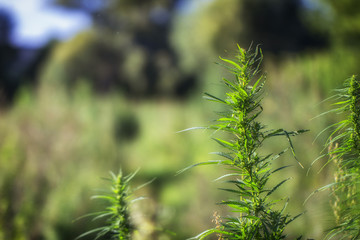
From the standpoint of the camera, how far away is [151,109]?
34.3ft

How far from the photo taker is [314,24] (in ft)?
33.8

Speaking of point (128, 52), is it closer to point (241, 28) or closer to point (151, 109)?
point (241, 28)

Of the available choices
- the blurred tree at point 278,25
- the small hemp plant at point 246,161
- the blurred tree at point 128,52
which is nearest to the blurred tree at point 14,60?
the blurred tree at point 128,52

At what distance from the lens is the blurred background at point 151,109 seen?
3.43 metres

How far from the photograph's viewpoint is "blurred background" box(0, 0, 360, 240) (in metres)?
3.43

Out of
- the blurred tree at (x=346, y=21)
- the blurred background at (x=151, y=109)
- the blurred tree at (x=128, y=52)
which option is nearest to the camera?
the blurred background at (x=151, y=109)

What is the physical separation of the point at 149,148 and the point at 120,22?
12143mm

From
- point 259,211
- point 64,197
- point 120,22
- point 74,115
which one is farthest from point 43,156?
point 120,22

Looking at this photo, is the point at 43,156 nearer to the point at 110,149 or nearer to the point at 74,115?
the point at 110,149

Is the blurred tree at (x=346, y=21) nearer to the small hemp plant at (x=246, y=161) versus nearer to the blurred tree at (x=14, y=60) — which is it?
the small hemp plant at (x=246, y=161)

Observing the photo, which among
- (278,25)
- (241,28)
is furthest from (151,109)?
(278,25)

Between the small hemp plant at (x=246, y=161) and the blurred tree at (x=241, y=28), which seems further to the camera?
the blurred tree at (x=241, y=28)

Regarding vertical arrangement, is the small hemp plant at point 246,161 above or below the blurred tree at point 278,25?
below

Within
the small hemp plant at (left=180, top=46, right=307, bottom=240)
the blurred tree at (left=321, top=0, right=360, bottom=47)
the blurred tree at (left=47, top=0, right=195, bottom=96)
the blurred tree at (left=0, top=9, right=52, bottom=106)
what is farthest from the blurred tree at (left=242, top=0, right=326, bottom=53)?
the small hemp plant at (left=180, top=46, right=307, bottom=240)
